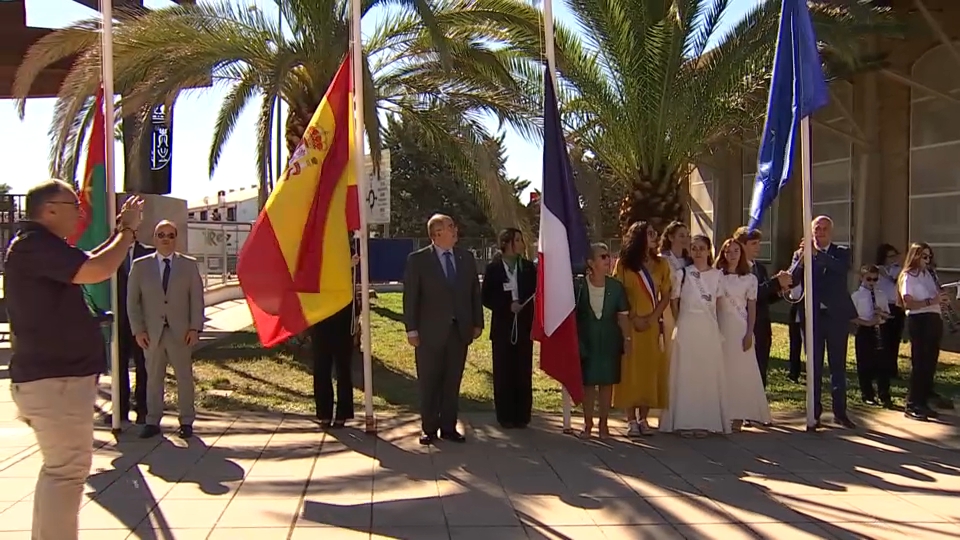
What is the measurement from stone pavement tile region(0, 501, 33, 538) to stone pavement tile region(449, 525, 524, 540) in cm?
250

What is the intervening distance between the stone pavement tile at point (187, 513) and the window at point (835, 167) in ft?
60.3

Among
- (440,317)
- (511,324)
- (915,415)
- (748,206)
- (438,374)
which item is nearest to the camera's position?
(440,317)

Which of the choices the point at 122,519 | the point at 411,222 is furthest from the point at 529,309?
the point at 411,222

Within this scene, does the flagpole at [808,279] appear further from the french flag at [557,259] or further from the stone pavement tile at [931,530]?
the stone pavement tile at [931,530]

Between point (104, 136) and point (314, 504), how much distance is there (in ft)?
12.5

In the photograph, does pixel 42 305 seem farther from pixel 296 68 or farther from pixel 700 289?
pixel 296 68

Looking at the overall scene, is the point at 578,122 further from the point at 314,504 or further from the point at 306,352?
the point at 314,504

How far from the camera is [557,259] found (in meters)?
7.12

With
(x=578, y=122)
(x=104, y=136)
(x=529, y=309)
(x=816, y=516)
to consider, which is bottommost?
(x=816, y=516)

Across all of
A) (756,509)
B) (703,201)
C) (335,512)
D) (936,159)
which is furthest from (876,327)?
(703,201)

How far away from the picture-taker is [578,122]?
40.9 ft

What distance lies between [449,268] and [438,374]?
35.9 inches

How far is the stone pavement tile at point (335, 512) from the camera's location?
5.07 m

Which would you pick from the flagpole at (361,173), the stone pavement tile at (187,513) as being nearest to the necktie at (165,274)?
the flagpole at (361,173)
